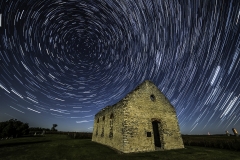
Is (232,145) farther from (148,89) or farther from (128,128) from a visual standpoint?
(128,128)

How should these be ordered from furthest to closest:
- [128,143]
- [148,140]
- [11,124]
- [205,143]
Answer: [11,124]
[205,143]
[148,140]
[128,143]

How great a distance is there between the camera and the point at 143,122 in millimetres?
11312

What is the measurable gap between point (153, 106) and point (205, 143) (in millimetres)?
10815

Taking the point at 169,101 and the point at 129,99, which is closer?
the point at 129,99

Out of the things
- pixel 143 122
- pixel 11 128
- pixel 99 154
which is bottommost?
pixel 99 154

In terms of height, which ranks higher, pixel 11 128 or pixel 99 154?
pixel 11 128

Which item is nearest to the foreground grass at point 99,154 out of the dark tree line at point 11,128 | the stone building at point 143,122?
the stone building at point 143,122

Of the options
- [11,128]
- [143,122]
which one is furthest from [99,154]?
[11,128]

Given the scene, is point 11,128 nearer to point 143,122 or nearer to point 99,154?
point 99,154

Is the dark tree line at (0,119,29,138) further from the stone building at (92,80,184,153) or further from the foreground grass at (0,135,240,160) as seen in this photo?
the stone building at (92,80,184,153)

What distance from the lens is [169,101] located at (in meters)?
14.2

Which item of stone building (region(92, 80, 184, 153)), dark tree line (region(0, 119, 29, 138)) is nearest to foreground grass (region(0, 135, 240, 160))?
stone building (region(92, 80, 184, 153))

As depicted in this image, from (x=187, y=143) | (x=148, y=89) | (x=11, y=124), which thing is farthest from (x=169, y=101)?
(x=11, y=124)

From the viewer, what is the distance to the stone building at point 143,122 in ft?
33.8
